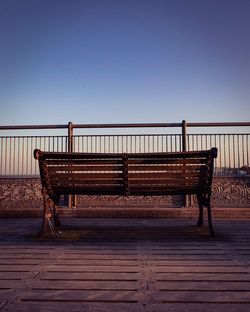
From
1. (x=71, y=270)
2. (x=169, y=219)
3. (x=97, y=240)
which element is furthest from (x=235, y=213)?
(x=71, y=270)

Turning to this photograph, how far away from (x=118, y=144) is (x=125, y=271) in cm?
465

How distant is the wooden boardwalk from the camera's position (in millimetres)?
1842

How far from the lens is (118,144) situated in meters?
7.04

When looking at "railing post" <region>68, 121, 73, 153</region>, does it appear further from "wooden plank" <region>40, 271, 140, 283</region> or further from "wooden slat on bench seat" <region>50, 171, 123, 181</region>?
"wooden plank" <region>40, 271, 140, 283</region>

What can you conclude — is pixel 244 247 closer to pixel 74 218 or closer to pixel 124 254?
pixel 124 254

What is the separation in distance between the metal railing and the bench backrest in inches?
95.7

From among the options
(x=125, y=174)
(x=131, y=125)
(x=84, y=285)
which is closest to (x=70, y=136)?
(x=131, y=125)

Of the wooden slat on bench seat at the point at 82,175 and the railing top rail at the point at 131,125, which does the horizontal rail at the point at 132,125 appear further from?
the wooden slat on bench seat at the point at 82,175

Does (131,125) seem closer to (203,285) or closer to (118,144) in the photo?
(118,144)

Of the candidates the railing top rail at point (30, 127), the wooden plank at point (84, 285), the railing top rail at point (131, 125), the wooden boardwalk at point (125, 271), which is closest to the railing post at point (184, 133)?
the railing top rail at point (131, 125)

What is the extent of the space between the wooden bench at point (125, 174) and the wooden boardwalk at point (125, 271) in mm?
563

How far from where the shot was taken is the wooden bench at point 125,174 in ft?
13.8

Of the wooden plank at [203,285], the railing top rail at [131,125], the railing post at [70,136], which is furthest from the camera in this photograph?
the railing post at [70,136]

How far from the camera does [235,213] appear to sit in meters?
5.98
